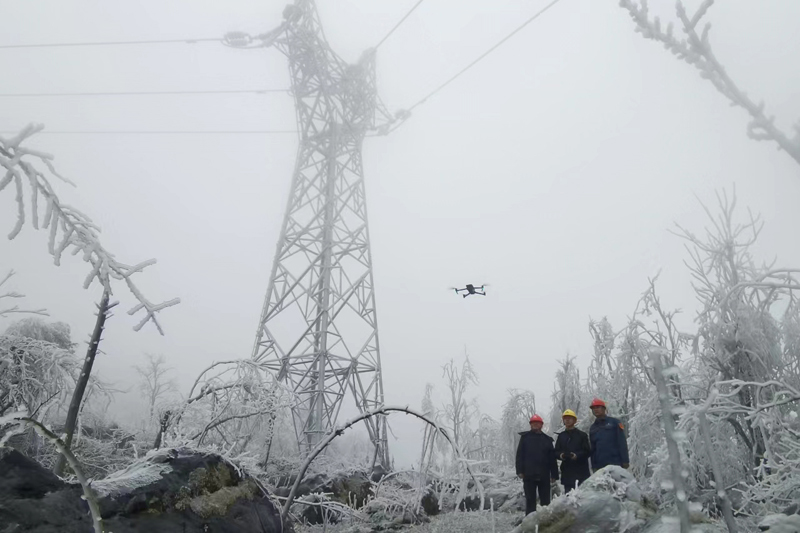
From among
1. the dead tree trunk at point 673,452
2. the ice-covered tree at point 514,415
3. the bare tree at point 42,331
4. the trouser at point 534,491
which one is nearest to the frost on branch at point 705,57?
the dead tree trunk at point 673,452

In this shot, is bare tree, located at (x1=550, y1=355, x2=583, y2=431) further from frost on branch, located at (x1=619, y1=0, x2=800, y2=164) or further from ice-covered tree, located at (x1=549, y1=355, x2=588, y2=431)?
frost on branch, located at (x1=619, y1=0, x2=800, y2=164)

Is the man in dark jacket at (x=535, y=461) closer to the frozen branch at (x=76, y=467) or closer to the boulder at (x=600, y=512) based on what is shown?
the boulder at (x=600, y=512)

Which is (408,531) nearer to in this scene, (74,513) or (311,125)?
(74,513)

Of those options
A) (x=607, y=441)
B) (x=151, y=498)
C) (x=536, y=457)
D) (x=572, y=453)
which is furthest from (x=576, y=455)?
(x=151, y=498)

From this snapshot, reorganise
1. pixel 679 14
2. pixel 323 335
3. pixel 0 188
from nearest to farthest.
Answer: pixel 0 188
pixel 679 14
pixel 323 335

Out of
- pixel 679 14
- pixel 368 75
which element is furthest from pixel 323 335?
pixel 679 14

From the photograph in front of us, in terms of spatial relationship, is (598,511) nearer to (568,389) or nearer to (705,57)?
(705,57)

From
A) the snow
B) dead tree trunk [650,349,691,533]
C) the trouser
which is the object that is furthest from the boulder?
dead tree trunk [650,349,691,533]
